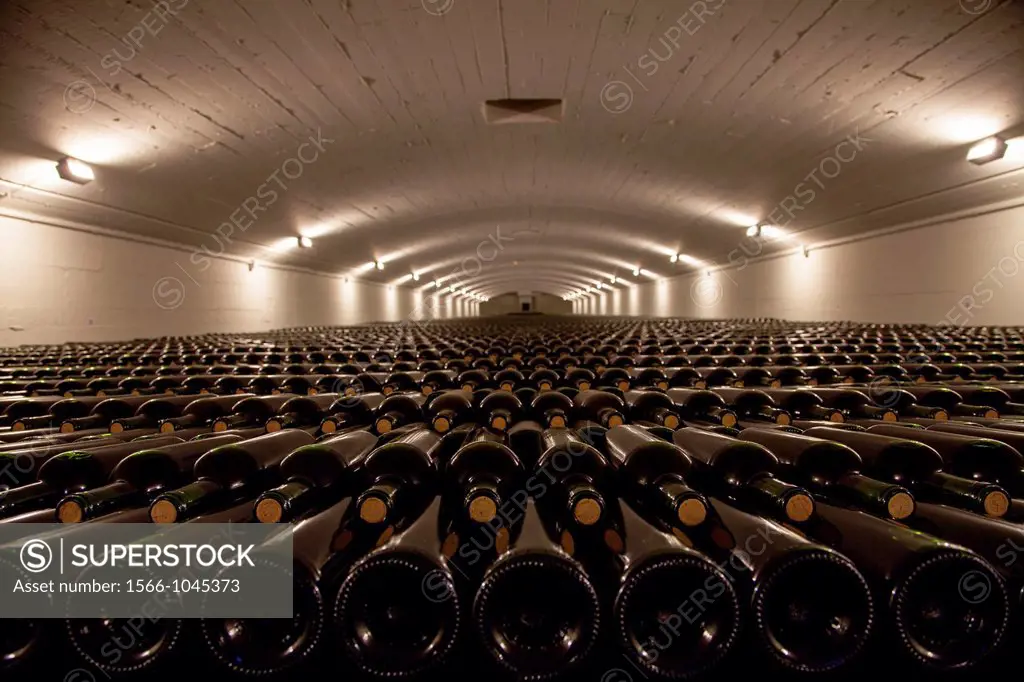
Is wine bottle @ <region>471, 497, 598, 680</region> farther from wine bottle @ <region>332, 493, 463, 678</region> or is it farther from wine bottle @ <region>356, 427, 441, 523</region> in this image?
wine bottle @ <region>356, 427, 441, 523</region>

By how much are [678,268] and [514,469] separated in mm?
16380

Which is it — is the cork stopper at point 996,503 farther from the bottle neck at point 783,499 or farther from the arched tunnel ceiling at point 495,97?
the arched tunnel ceiling at point 495,97

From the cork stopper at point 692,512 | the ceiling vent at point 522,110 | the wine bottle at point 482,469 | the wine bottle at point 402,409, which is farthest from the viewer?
the ceiling vent at point 522,110

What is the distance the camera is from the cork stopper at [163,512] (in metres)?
0.92

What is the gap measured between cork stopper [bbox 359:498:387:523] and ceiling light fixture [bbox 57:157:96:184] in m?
6.28

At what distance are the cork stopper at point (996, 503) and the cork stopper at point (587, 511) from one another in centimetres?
67

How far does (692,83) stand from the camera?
459 centimetres

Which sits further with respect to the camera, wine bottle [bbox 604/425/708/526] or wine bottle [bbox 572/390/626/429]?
wine bottle [bbox 572/390/626/429]

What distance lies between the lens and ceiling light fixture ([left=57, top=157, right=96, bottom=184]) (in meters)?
5.29

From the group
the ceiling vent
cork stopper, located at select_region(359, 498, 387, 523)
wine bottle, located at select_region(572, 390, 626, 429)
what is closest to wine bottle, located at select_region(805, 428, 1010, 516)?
wine bottle, located at select_region(572, 390, 626, 429)

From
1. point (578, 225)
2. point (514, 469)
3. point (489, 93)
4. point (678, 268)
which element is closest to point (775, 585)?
point (514, 469)

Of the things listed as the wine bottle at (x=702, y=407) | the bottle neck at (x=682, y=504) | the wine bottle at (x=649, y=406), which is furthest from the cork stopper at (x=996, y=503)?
the wine bottle at (x=649, y=406)

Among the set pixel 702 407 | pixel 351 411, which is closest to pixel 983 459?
pixel 702 407

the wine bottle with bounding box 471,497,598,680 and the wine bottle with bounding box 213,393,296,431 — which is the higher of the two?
the wine bottle with bounding box 213,393,296,431
